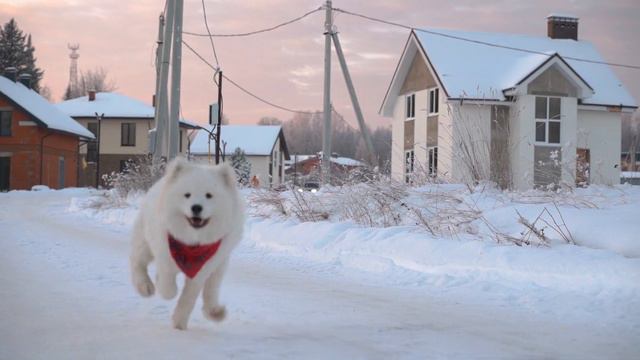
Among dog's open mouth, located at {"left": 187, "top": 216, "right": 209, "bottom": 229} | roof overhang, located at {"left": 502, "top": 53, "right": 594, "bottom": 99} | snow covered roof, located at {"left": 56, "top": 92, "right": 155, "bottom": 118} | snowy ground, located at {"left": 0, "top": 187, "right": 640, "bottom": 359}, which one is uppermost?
snow covered roof, located at {"left": 56, "top": 92, "right": 155, "bottom": 118}

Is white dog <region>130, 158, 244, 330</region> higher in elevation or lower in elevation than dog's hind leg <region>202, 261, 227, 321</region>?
higher

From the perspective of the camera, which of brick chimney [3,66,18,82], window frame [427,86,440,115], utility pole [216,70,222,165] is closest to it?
utility pole [216,70,222,165]

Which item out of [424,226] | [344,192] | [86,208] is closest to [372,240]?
[424,226]

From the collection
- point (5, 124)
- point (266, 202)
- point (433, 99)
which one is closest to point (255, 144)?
Answer: point (5, 124)

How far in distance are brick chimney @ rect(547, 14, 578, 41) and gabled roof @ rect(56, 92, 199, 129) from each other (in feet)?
119

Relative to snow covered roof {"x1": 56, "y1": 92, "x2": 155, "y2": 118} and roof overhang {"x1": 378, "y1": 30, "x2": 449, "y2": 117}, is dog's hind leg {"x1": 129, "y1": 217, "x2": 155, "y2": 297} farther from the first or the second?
snow covered roof {"x1": 56, "y1": 92, "x2": 155, "y2": 118}

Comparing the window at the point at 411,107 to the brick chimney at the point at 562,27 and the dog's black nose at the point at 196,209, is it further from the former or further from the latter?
the dog's black nose at the point at 196,209

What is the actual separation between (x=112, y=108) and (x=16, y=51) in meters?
30.7

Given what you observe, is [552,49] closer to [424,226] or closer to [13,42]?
[424,226]

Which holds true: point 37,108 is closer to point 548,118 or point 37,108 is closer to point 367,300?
point 548,118

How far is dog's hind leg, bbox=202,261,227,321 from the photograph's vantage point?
19.5 feet

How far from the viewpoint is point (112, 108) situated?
69.9m

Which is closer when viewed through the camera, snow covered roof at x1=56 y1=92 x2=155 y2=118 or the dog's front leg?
the dog's front leg

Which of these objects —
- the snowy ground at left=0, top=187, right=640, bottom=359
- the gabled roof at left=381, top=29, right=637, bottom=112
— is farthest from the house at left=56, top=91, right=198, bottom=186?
the snowy ground at left=0, top=187, right=640, bottom=359
